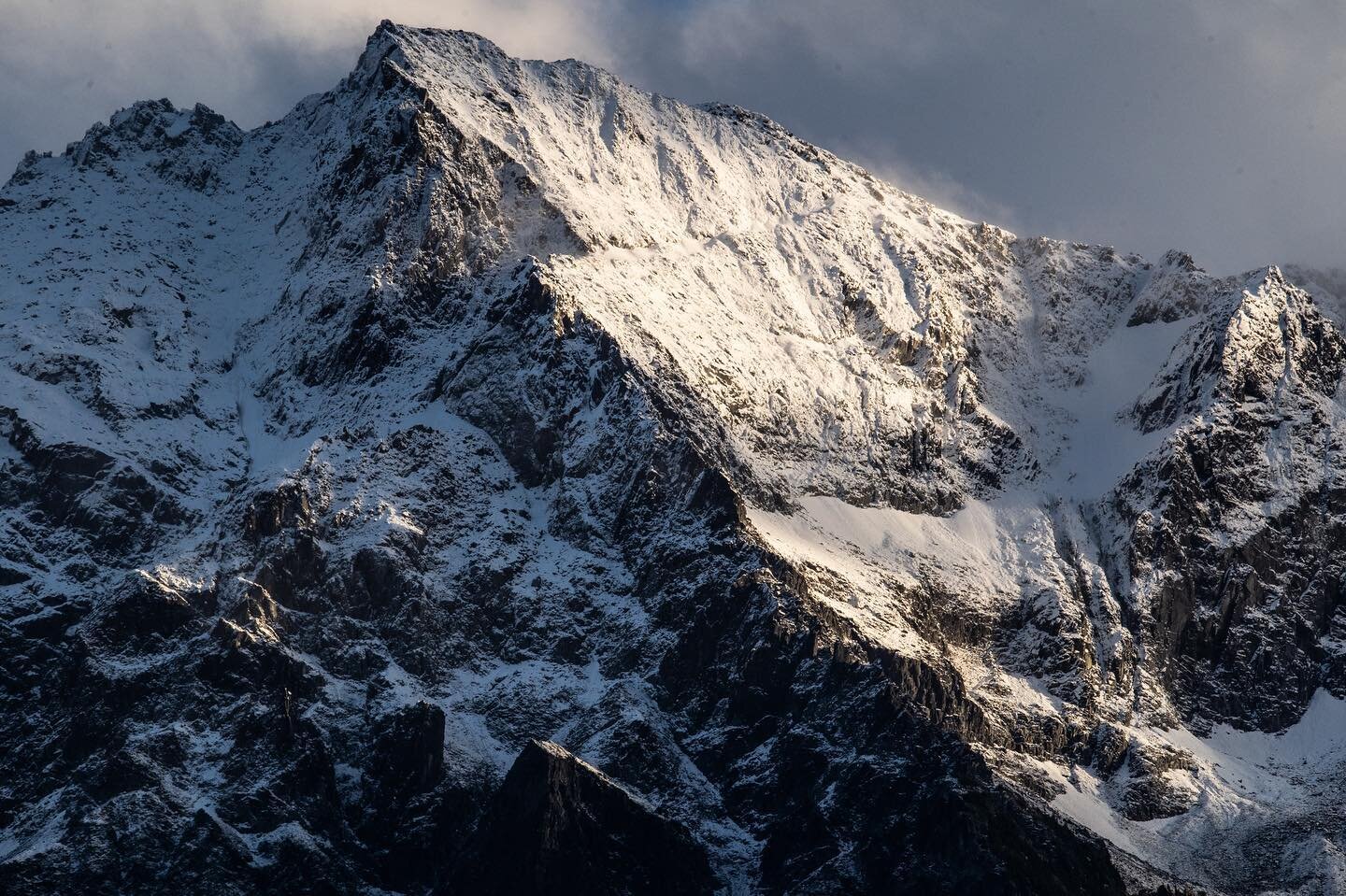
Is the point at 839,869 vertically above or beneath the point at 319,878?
above

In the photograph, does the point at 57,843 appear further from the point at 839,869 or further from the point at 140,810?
the point at 839,869

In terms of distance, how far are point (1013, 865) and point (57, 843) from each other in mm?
82441

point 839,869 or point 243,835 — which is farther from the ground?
point 839,869

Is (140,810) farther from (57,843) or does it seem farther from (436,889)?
(436,889)

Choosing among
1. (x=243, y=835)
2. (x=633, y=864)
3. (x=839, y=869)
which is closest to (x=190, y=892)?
(x=243, y=835)

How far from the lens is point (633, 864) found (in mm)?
199125

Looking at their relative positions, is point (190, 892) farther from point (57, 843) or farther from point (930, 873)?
point (930, 873)

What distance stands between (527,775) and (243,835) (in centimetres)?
2505

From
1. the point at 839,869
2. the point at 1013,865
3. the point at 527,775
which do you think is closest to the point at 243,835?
the point at 527,775

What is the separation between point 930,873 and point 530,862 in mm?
34747

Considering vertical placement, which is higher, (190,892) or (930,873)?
(930,873)

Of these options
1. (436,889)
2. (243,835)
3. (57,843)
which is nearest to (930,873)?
(436,889)

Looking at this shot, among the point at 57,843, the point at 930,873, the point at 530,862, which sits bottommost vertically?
the point at 57,843

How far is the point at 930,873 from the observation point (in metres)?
198
